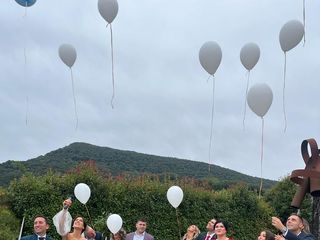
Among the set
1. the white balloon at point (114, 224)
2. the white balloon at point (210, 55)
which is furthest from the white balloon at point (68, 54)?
the white balloon at point (114, 224)

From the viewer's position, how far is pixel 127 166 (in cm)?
4153

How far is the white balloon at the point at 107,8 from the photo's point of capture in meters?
9.57

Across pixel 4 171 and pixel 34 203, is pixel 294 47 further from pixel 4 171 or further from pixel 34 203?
pixel 4 171

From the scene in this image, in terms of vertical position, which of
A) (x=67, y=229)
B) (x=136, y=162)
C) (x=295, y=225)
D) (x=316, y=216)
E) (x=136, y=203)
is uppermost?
(x=136, y=162)

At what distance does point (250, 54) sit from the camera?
32.5 ft

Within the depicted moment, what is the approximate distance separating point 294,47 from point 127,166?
33.4 metres

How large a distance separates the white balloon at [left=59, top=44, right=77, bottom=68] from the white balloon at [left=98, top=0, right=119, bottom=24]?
1.03 m

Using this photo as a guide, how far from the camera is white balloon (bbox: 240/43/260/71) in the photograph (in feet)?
32.5

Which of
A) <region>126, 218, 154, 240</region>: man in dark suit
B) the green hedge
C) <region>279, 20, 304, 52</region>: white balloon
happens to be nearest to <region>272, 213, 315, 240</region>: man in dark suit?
<region>126, 218, 154, 240</region>: man in dark suit

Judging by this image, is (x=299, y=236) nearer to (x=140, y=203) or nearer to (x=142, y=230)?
(x=142, y=230)

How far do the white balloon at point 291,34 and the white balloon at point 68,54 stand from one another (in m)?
3.73

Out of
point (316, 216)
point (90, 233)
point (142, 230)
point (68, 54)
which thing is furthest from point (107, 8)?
point (316, 216)

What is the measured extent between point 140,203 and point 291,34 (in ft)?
22.1

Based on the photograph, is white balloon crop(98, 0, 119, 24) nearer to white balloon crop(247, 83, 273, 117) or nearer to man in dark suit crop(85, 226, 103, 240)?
white balloon crop(247, 83, 273, 117)
